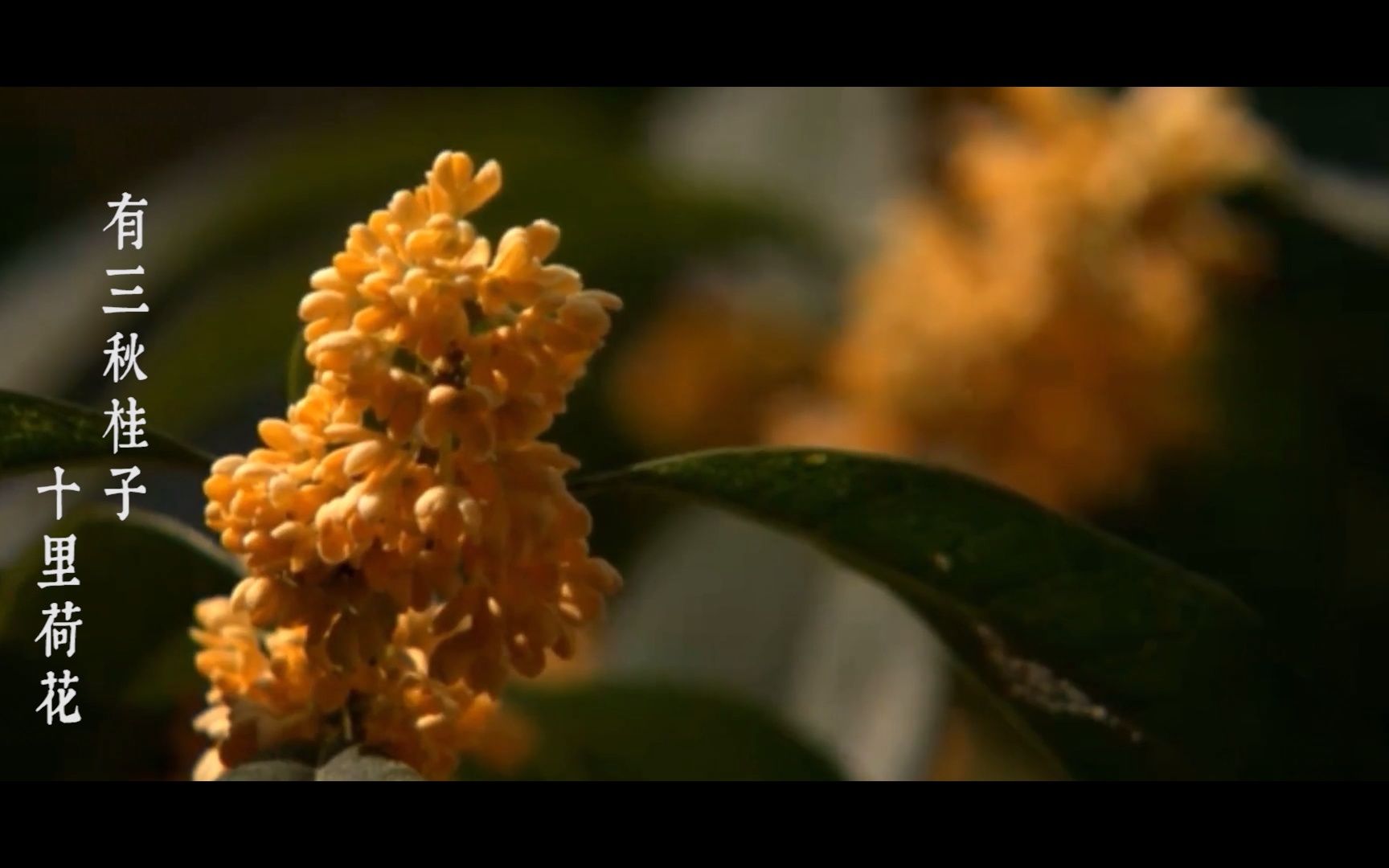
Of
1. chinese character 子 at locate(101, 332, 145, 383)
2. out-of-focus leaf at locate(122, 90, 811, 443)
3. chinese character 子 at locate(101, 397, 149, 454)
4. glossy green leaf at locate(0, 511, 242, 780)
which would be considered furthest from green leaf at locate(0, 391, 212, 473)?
out-of-focus leaf at locate(122, 90, 811, 443)

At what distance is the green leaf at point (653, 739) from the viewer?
50.1 inches

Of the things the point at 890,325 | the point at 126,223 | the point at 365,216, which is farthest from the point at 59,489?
the point at 365,216

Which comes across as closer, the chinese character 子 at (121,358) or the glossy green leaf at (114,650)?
the glossy green leaf at (114,650)

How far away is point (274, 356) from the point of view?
2291 mm

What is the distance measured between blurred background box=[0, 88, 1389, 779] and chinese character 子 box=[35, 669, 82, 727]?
205 millimetres

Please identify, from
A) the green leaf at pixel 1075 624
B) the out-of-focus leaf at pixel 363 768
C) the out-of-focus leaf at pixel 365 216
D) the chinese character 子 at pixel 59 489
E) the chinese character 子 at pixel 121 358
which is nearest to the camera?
the out-of-focus leaf at pixel 363 768

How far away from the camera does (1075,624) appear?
0.96 meters

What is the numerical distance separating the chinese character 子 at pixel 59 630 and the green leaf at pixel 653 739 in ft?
0.86

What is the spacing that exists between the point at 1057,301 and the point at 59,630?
1049mm

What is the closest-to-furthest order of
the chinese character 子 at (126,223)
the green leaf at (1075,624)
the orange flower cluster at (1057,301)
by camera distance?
the green leaf at (1075,624) → the chinese character 子 at (126,223) → the orange flower cluster at (1057,301)

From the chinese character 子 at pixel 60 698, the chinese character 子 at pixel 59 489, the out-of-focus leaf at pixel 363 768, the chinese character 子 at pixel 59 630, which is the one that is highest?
the chinese character 子 at pixel 59 489

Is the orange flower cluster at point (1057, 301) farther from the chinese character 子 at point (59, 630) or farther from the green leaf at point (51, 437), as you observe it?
the green leaf at point (51, 437)

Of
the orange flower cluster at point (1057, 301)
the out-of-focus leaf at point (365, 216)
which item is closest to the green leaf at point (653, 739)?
the orange flower cluster at point (1057, 301)

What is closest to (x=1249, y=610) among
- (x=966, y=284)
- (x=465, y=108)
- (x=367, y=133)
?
(x=966, y=284)
